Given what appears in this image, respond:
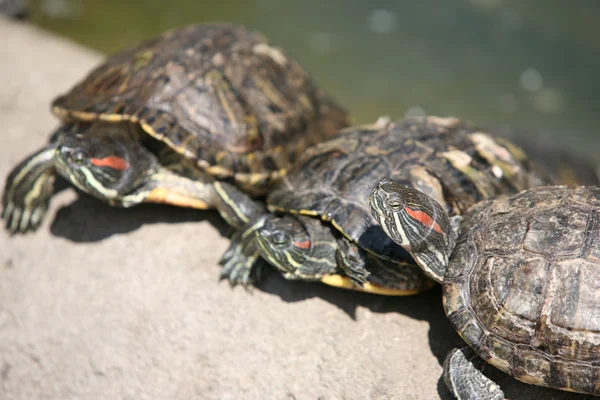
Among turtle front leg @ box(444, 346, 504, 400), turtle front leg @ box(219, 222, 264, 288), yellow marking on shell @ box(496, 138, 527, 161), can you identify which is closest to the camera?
turtle front leg @ box(444, 346, 504, 400)

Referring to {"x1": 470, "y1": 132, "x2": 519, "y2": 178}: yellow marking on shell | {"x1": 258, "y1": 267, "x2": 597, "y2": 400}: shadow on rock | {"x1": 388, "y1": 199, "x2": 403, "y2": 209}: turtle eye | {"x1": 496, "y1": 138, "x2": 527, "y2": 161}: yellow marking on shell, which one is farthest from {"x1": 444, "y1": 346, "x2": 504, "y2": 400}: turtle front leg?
{"x1": 496, "y1": 138, "x2": 527, "y2": 161}: yellow marking on shell

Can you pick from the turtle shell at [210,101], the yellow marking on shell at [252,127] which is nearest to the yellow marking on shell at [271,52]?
the turtle shell at [210,101]

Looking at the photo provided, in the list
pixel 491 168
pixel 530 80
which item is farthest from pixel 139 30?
pixel 491 168

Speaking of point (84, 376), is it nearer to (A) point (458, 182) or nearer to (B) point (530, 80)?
(A) point (458, 182)

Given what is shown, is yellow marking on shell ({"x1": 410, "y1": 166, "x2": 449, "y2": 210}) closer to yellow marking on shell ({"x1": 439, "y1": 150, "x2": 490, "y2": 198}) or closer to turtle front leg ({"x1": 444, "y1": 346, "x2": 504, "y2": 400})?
yellow marking on shell ({"x1": 439, "y1": 150, "x2": 490, "y2": 198})

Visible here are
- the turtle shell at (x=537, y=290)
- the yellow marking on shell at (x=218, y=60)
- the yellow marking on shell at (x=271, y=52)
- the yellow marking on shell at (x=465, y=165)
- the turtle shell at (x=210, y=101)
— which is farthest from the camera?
the yellow marking on shell at (x=271, y=52)

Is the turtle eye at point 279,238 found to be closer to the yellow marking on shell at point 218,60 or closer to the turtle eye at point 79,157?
the turtle eye at point 79,157
